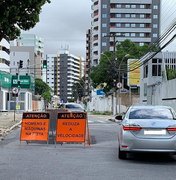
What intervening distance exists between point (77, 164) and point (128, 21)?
12615 centimetres

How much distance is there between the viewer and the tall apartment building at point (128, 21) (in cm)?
13525

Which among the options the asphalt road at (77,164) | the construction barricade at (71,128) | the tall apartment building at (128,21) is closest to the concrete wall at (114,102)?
the tall apartment building at (128,21)

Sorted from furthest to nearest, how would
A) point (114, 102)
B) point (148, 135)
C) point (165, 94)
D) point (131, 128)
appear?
point (114, 102)
point (165, 94)
point (131, 128)
point (148, 135)

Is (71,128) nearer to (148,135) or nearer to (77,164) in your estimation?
(77,164)

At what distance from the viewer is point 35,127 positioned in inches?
661

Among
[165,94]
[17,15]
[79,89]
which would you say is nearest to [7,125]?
[17,15]

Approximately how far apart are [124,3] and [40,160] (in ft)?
414

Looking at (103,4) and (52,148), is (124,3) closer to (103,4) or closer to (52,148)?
(103,4)

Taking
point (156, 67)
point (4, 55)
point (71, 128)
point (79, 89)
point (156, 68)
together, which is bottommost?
point (71, 128)

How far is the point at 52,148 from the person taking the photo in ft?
51.7

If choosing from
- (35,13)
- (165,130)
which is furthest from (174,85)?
(165,130)

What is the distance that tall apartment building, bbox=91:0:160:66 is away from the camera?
135250mm

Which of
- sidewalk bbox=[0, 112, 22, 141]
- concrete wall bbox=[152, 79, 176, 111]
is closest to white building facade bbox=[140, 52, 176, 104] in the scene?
concrete wall bbox=[152, 79, 176, 111]

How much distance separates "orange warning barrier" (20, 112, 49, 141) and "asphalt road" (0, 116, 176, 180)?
0.52 metres
